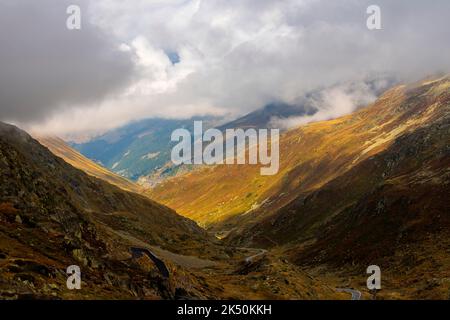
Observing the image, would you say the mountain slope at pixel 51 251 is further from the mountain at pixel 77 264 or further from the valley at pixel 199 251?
the valley at pixel 199 251

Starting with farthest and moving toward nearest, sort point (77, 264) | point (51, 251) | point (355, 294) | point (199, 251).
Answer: point (199, 251) → point (355, 294) → point (51, 251) → point (77, 264)

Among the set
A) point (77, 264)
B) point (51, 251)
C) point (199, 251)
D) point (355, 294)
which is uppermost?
point (199, 251)

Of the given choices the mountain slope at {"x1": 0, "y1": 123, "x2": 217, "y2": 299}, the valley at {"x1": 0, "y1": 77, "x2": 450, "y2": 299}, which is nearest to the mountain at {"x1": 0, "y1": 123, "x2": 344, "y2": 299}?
the mountain slope at {"x1": 0, "y1": 123, "x2": 217, "y2": 299}

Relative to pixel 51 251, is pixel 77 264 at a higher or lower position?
lower

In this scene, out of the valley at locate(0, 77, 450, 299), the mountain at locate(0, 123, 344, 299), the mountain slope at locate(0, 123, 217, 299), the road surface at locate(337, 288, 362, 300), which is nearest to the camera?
the mountain slope at locate(0, 123, 217, 299)

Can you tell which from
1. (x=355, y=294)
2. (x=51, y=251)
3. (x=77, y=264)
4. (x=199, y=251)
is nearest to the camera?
(x=77, y=264)

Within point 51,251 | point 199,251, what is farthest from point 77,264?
point 199,251

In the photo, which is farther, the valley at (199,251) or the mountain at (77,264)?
the valley at (199,251)

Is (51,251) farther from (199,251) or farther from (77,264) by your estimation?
(199,251)

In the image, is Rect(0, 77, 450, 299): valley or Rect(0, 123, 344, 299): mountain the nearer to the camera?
Rect(0, 123, 344, 299): mountain

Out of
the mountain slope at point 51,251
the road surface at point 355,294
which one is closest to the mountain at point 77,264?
the mountain slope at point 51,251

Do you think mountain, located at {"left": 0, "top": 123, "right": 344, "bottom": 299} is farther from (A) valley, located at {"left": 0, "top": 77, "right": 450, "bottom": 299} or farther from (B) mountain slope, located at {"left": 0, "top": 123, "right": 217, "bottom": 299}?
(A) valley, located at {"left": 0, "top": 77, "right": 450, "bottom": 299}

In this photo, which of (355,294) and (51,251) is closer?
(51,251)
